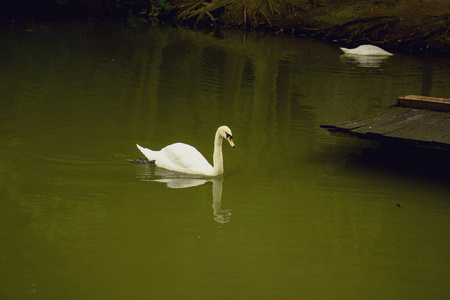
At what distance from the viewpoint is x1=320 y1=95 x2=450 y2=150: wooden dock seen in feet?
27.5

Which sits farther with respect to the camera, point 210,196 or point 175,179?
point 175,179

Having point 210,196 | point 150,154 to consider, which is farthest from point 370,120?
point 150,154

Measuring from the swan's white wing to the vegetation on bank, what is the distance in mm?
13190

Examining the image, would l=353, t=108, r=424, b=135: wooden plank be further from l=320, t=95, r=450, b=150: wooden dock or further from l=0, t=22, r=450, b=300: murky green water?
l=0, t=22, r=450, b=300: murky green water

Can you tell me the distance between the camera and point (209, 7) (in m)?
25.1

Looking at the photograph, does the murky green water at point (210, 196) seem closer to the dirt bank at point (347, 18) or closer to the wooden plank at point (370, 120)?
the wooden plank at point (370, 120)

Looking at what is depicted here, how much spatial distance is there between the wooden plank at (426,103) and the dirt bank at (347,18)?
1063 cm

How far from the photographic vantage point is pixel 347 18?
72.3 feet

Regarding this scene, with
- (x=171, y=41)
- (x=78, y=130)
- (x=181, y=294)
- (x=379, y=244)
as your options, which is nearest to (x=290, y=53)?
(x=171, y=41)

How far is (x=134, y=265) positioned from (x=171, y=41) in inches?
585

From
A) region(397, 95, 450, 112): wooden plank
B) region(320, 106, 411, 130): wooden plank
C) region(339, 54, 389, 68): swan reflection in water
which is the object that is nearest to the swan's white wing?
region(320, 106, 411, 130): wooden plank

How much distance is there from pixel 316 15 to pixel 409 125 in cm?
1462

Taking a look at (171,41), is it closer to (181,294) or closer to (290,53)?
(290,53)

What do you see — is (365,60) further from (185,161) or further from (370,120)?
(185,161)
